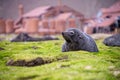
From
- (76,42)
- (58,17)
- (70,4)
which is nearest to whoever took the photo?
(76,42)

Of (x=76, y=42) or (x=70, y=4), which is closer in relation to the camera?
(x=76, y=42)

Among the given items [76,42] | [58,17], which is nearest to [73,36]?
[76,42]

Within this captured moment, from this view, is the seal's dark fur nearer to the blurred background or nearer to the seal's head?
the seal's head

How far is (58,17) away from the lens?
59.2 meters

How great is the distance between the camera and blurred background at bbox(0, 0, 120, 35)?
48.9 meters

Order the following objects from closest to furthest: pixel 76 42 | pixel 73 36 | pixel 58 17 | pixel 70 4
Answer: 1. pixel 73 36
2. pixel 76 42
3. pixel 58 17
4. pixel 70 4

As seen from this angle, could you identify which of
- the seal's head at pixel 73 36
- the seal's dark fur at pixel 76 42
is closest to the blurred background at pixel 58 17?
the seal's dark fur at pixel 76 42

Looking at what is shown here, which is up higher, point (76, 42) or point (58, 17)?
point (58, 17)

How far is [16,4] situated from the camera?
82812 millimetres

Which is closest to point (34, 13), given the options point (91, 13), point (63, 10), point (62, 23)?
point (63, 10)

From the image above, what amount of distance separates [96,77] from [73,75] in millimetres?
736

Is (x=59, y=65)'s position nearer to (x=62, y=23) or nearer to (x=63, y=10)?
(x=62, y=23)

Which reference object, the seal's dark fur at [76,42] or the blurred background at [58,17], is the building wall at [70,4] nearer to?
the blurred background at [58,17]

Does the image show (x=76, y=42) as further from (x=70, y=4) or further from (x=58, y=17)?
(x=70, y=4)
